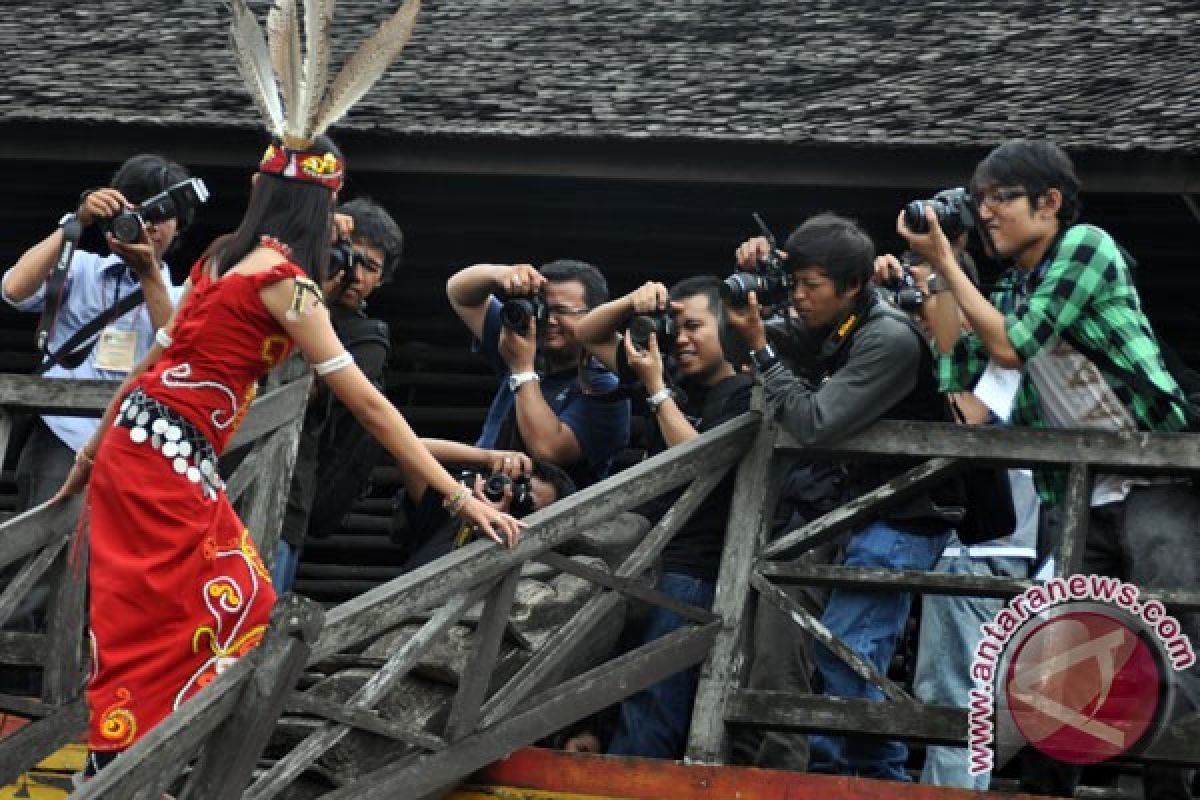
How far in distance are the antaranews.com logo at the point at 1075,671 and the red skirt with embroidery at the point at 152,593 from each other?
2.08 metres

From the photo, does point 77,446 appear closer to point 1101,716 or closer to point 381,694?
point 381,694

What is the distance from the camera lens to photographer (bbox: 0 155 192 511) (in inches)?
302

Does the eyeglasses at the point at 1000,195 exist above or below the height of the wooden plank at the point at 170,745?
above

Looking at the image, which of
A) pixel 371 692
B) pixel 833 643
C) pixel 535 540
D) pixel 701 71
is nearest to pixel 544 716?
pixel 535 540

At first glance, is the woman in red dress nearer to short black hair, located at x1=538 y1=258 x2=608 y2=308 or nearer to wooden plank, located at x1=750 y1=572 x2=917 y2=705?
wooden plank, located at x1=750 y1=572 x2=917 y2=705

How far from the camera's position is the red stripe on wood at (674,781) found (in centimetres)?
629

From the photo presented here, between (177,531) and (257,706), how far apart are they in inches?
20.2

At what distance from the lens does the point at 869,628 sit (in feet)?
22.0

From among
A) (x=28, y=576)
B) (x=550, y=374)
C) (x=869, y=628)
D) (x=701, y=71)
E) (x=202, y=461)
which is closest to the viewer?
(x=202, y=461)

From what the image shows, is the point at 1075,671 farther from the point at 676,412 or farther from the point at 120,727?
the point at 120,727

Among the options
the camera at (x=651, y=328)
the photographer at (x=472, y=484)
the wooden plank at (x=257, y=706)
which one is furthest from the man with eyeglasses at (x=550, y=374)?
the wooden plank at (x=257, y=706)

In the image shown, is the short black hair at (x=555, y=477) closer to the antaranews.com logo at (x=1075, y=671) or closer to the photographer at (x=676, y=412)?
the photographer at (x=676, y=412)

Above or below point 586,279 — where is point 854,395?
above

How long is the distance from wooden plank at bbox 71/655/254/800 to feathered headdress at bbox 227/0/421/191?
4.37 ft
